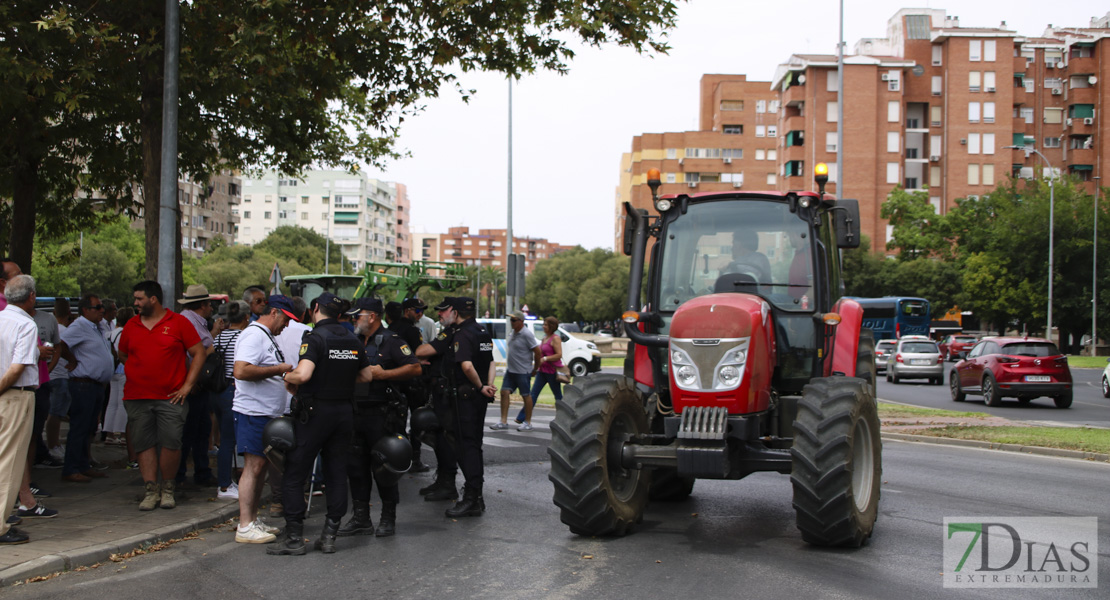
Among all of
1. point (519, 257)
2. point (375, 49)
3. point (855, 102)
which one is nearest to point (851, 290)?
point (855, 102)

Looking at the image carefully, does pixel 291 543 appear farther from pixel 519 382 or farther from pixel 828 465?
pixel 519 382

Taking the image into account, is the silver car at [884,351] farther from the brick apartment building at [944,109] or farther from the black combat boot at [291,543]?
the brick apartment building at [944,109]

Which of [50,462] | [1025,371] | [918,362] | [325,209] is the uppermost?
[325,209]

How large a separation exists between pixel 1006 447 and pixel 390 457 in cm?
1025

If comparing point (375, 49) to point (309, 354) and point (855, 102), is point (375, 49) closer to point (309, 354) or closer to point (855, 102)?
point (309, 354)

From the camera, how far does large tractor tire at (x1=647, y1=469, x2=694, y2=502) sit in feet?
30.7

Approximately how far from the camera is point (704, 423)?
7.36 metres

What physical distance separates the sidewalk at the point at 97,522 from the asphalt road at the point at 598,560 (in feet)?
0.57

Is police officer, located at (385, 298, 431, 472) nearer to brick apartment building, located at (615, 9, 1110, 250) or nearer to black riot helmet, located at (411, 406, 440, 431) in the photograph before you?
black riot helmet, located at (411, 406, 440, 431)

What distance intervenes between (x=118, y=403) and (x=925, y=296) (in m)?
63.0

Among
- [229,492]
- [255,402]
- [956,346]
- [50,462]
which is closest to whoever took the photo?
[255,402]

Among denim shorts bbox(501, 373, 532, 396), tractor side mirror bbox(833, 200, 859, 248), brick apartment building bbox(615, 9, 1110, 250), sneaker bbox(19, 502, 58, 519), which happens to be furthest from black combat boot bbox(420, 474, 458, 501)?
brick apartment building bbox(615, 9, 1110, 250)

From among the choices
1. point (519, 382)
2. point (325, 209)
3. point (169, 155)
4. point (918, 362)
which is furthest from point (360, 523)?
point (325, 209)

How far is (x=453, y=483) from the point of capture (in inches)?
385
